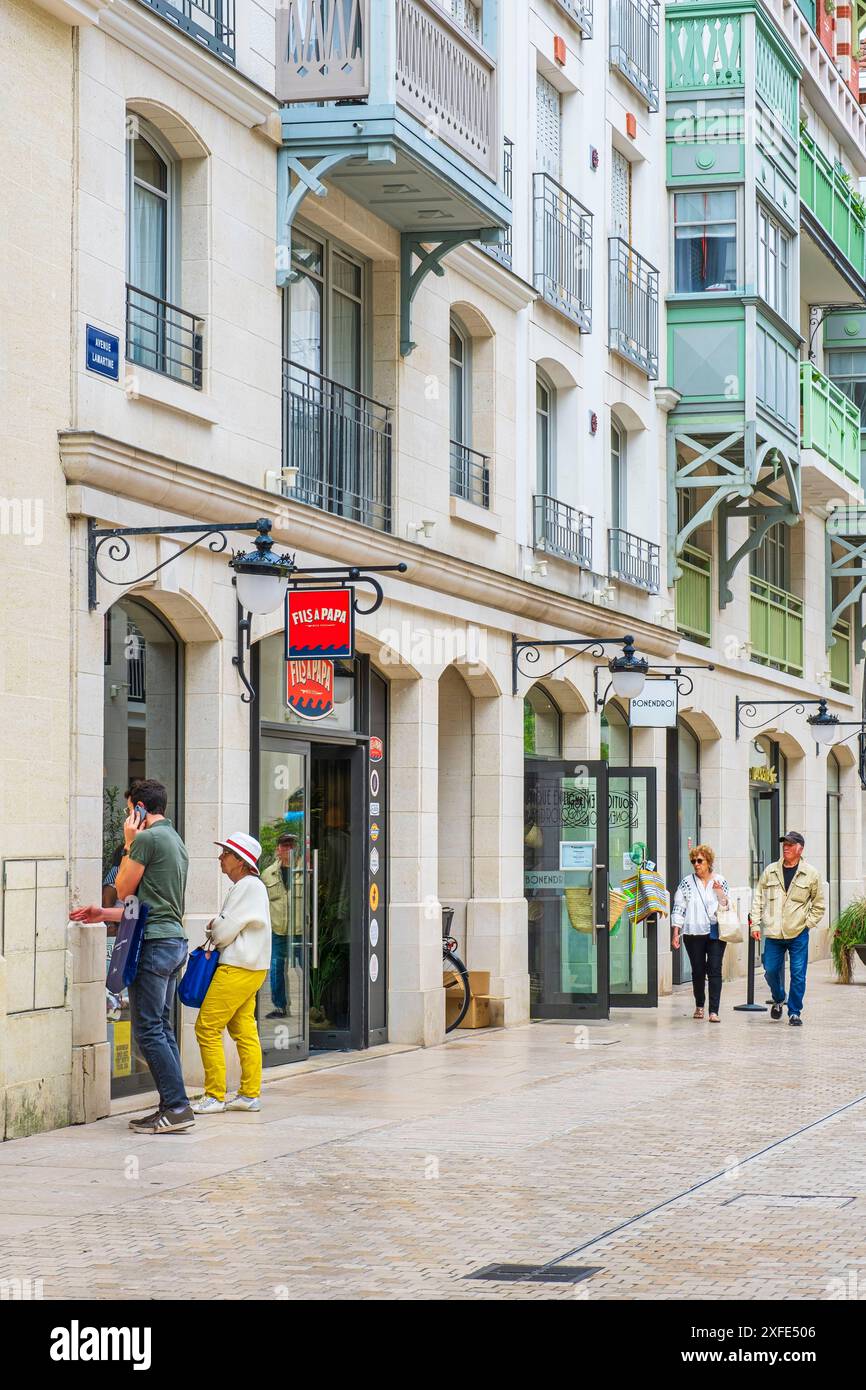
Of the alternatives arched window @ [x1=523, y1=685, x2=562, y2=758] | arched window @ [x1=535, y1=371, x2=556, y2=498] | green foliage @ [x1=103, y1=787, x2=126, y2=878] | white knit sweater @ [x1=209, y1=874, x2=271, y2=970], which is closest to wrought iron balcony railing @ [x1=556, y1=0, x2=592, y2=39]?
arched window @ [x1=535, y1=371, x2=556, y2=498]

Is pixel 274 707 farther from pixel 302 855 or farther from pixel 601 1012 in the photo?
pixel 601 1012

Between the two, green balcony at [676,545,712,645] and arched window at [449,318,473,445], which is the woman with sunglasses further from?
green balcony at [676,545,712,645]

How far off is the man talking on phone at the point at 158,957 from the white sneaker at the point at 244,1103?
0.86m

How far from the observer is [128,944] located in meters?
12.3

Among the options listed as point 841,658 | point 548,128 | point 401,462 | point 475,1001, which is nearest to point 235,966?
point 401,462

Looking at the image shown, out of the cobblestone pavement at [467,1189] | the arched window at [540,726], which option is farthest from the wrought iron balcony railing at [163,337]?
the arched window at [540,726]

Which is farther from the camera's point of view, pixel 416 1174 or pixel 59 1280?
pixel 416 1174

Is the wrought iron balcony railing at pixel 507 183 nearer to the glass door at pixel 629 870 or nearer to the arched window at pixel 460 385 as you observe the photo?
the arched window at pixel 460 385

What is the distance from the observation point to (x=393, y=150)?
50.7ft

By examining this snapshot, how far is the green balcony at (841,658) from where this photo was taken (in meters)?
36.8

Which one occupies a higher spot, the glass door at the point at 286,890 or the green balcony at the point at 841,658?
the green balcony at the point at 841,658

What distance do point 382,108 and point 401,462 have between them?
354 cm

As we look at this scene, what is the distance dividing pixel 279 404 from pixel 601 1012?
7669 millimetres
